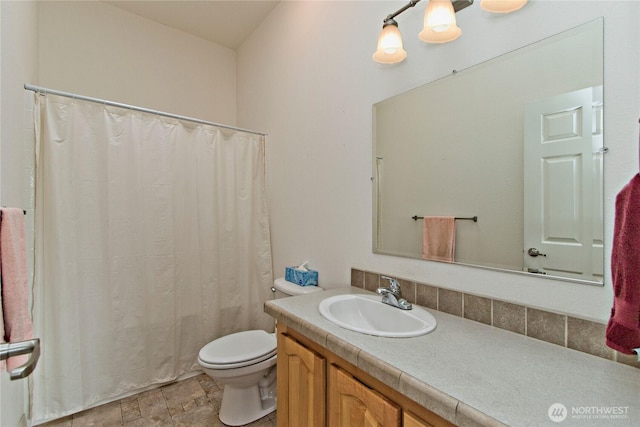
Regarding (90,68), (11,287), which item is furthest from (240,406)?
(90,68)

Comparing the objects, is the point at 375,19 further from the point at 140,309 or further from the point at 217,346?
the point at 140,309

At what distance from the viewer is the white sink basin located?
1.12 m

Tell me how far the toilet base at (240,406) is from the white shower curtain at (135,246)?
23.1 inches

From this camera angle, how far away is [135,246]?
1941 millimetres

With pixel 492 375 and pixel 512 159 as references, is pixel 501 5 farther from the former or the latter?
pixel 492 375

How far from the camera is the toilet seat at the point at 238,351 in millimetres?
1615

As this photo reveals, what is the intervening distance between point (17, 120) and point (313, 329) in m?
1.71

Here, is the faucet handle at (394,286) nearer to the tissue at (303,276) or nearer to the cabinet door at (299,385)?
the cabinet door at (299,385)

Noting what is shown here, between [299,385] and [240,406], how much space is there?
0.83 meters

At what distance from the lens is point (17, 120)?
1388mm

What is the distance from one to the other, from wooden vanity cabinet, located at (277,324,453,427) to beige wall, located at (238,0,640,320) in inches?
21.9

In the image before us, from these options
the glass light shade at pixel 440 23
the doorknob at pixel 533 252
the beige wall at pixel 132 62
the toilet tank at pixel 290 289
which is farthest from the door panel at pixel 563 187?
the beige wall at pixel 132 62

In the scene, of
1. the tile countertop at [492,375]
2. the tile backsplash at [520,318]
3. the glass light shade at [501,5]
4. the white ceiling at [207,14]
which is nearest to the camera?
the tile countertop at [492,375]

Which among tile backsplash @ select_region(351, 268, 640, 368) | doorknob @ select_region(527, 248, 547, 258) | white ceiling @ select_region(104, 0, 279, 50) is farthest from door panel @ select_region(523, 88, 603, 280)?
white ceiling @ select_region(104, 0, 279, 50)
